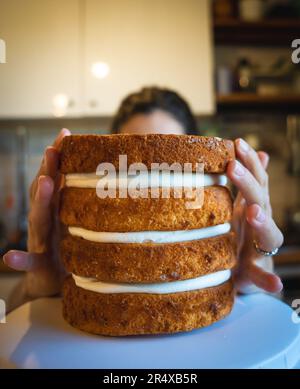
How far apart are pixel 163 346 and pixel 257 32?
1.97 metres

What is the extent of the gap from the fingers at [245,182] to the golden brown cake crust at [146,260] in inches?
4.1

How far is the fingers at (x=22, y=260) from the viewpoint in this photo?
588 millimetres

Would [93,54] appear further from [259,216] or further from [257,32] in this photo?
[259,216]

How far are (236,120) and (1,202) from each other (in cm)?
142

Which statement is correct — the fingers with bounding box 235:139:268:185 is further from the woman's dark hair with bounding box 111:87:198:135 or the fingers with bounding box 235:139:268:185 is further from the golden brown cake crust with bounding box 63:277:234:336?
the woman's dark hair with bounding box 111:87:198:135

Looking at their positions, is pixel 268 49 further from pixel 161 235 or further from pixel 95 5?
pixel 161 235

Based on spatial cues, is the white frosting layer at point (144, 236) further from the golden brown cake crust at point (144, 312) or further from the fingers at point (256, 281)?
the fingers at point (256, 281)

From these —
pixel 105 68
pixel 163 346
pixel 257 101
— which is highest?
pixel 105 68

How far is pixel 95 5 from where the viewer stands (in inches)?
64.6

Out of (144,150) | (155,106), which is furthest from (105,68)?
(144,150)

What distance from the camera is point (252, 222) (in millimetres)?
539

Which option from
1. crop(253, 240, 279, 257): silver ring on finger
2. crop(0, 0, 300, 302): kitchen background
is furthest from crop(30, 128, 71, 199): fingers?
crop(0, 0, 300, 302): kitchen background

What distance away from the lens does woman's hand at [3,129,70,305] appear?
1.86 ft
